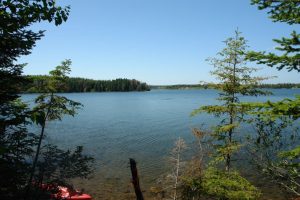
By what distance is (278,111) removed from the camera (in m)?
6.00

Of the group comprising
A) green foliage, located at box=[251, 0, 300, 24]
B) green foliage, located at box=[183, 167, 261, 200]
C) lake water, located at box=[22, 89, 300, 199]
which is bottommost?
lake water, located at box=[22, 89, 300, 199]

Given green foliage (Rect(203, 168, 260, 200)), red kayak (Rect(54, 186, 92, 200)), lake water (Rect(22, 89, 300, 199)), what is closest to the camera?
red kayak (Rect(54, 186, 92, 200))

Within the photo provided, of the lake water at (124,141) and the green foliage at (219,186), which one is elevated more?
the green foliage at (219,186)

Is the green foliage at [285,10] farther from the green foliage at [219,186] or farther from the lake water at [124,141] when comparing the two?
the lake water at [124,141]

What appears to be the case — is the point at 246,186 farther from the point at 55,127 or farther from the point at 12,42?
the point at 55,127

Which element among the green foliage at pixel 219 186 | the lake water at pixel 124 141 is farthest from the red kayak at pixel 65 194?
the green foliage at pixel 219 186

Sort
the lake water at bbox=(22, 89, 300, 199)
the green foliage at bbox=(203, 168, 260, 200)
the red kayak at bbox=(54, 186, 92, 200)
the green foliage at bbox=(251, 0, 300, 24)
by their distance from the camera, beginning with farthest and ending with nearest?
the lake water at bbox=(22, 89, 300, 199), the green foliage at bbox=(203, 168, 260, 200), the red kayak at bbox=(54, 186, 92, 200), the green foliage at bbox=(251, 0, 300, 24)

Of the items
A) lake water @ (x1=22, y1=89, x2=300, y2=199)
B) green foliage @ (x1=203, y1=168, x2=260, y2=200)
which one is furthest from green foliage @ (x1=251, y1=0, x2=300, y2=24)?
lake water @ (x1=22, y1=89, x2=300, y2=199)

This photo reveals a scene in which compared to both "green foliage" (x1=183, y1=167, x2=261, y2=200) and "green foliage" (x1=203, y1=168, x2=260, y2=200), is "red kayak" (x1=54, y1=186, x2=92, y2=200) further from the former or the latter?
"green foliage" (x1=203, y1=168, x2=260, y2=200)


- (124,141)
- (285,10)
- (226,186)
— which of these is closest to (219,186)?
(226,186)

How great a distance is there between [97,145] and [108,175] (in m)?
11.5

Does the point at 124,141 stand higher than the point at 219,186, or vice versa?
the point at 219,186

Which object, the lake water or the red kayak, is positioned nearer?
the red kayak

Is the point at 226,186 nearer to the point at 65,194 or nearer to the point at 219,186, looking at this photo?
the point at 219,186
